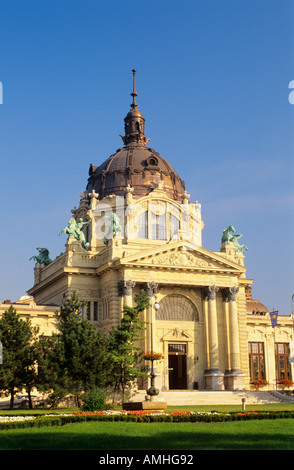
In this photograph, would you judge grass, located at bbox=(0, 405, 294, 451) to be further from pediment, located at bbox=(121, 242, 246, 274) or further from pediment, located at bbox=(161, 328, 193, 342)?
pediment, located at bbox=(161, 328, 193, 342)

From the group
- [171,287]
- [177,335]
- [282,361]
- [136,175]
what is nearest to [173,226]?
[136,175]

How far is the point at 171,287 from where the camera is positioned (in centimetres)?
6569

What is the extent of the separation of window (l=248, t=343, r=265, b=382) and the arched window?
10.1 m

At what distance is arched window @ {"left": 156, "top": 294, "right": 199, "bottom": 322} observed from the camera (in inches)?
2586

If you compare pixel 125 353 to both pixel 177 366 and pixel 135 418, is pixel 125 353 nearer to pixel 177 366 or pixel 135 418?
pixel 177 366

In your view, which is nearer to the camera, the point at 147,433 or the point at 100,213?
the point at 147,433

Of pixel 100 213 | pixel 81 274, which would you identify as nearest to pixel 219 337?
pixel 81 274

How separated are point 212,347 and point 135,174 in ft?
82.3

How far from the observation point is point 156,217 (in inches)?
2938

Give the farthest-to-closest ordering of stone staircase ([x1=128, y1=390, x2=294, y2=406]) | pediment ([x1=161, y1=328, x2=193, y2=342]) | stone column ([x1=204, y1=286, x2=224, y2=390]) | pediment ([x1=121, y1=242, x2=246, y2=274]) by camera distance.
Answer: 1. pediment ([x1=161, y1=328, x2=193, y2=342])
2. stone column ([x1=204, y1=286, x2=224, y2=390])
3. pediment ([x1=121, y1=242, x2=246, y2=274])
4. stone staircase ([x1=128, y1=390, x2=294, y2=406])

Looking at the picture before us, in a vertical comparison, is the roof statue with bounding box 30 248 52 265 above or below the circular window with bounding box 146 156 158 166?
below

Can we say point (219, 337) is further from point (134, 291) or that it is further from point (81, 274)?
point (81, 274)

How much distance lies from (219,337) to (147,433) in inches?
1739

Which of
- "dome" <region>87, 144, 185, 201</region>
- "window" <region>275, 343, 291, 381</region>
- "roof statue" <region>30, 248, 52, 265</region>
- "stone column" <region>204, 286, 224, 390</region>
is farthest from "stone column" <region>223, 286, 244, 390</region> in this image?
"roof statue" <region>30, 248, 52, 265</region>
